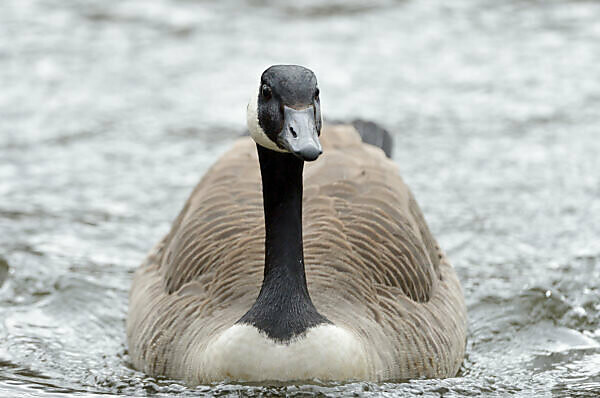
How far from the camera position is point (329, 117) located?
11.8m

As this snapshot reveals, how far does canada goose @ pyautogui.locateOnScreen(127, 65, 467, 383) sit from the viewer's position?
19.0 ft

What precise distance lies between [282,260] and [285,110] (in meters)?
0.96

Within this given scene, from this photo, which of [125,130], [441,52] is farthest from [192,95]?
[441,52]

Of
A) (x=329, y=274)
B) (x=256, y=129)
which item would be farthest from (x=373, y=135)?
(x=256, y=129)

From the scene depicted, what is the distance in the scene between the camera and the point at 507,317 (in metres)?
8.09

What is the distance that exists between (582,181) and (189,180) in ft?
12.8

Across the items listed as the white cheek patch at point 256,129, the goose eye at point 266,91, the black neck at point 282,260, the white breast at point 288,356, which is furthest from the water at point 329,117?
the goose eye at point 266,91

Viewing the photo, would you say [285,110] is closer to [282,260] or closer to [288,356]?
[282,260]

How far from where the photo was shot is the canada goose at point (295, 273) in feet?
19.0

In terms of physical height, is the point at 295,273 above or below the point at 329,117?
below

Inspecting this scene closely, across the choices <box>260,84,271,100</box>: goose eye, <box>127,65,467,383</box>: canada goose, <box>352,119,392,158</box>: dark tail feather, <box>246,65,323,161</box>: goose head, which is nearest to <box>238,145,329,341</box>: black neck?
<box>127,65,467,383</box>: canada goose

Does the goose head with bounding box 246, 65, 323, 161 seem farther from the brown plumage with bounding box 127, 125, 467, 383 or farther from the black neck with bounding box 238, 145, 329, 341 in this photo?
the brown plumage with bounding box 127, 125, 467, 383

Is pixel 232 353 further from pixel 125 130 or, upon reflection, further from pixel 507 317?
pixel 125 130

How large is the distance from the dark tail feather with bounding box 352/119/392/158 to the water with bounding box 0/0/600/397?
1.10m
